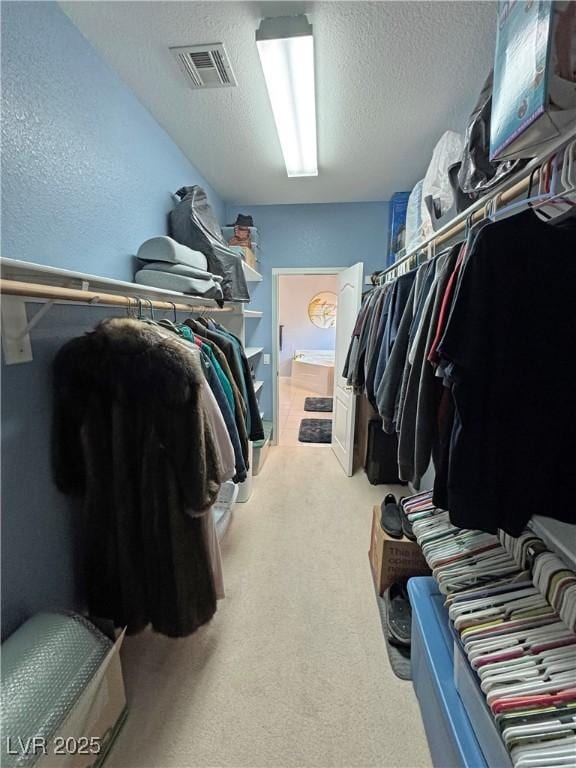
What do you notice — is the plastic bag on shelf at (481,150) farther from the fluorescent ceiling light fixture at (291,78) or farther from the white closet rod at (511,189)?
the fluorescent ceiling light fixture at (291,78)

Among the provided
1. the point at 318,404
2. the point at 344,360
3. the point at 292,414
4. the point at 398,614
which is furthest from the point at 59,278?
the point at 318,404

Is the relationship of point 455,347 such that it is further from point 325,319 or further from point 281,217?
point 325,319

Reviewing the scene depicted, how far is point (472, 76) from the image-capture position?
4.97 ft

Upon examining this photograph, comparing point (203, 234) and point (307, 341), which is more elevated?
point (203, 234)

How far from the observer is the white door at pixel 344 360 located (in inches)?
114

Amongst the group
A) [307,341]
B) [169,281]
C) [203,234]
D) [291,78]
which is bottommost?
[307,341]

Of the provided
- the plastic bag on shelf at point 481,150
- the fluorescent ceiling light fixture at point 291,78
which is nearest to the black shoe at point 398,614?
the plastic bag on shelf at point 481,150

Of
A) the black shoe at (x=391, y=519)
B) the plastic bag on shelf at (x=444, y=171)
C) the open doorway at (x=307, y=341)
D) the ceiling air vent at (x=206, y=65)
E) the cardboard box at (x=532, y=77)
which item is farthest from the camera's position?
the open doorway at (x=307, y=341)

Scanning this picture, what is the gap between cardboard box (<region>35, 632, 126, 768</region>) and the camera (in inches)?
33.2

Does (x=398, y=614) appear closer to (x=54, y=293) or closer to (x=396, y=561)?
(x=396, y=561)

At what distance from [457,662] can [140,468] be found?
119 cm

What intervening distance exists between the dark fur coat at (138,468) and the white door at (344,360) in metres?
2.04

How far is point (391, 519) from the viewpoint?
1.77 metres

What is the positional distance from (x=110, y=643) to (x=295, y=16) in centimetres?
241
